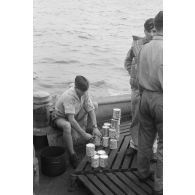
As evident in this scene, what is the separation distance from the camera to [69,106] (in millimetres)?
3436

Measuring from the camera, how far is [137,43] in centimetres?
332

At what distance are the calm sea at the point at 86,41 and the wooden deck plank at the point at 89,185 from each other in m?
6.11

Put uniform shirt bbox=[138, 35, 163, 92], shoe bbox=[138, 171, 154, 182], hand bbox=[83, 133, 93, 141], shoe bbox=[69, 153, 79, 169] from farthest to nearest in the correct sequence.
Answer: hand bbox=[83, 133, 93, 141]
shoe bbox=[69, 153, 79, 169]
shoe bbox=[138, 171, 154, 182]
uniform shirt bbox=[138, 35, 163, 92]

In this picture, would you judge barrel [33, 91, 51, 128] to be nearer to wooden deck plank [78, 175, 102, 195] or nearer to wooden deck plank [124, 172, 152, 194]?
wooden deck plank [78, 175, 102, 195]

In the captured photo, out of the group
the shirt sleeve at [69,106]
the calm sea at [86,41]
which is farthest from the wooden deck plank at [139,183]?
the calm sea at [86,41]

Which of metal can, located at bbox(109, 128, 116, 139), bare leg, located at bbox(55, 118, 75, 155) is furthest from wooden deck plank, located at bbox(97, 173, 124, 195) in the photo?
metal can, located at bbox(109, 128, 116, 139)

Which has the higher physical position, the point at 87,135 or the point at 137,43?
the point at 137,43

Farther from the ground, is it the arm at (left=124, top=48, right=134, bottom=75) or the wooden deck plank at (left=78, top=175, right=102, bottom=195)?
the arm at (left=124, top=48, right=134, bottom=75)

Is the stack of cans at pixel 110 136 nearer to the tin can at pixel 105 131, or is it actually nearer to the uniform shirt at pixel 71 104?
the tin can at pixel 105 131

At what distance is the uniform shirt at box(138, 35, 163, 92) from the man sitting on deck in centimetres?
87

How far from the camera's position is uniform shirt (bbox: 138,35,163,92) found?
8.21 ft
